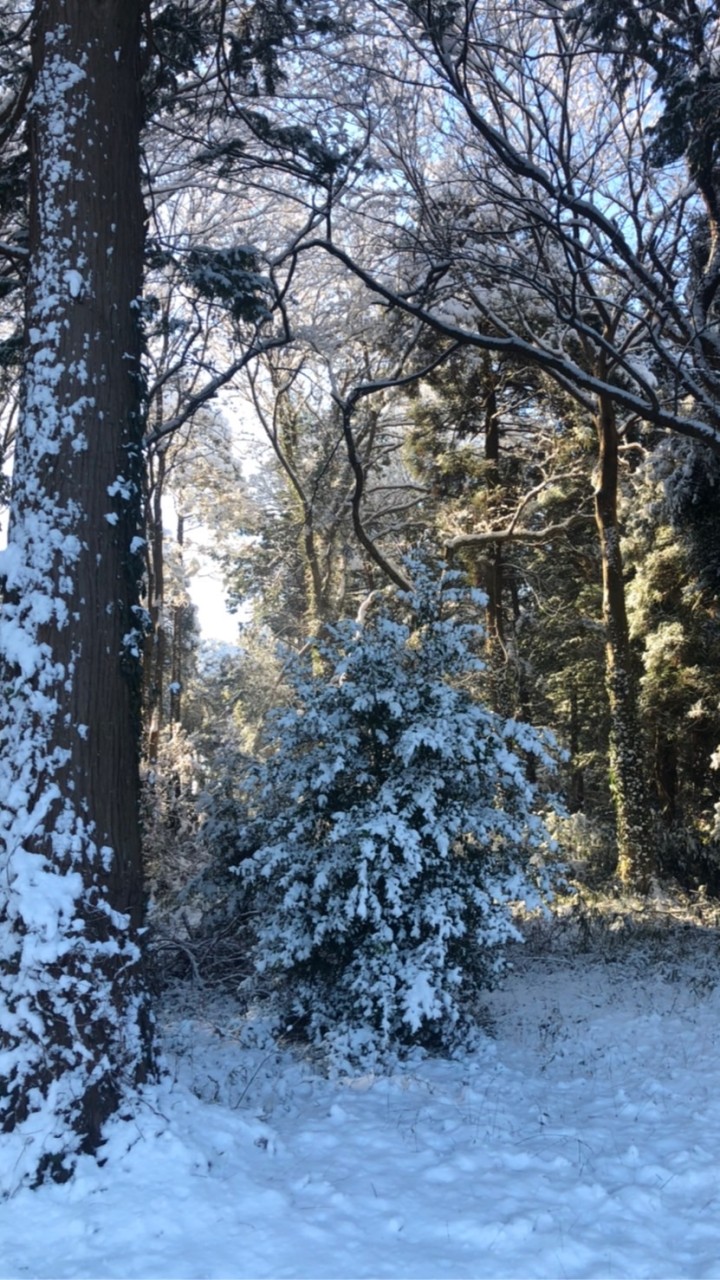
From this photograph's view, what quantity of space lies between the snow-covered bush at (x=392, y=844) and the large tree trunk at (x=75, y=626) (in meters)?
1.67

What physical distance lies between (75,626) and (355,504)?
27.4 ft

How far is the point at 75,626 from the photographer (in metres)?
4.11

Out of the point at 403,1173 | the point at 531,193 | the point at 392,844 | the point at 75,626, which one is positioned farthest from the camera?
the point at 531,193

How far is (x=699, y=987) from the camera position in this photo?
7.24 meters

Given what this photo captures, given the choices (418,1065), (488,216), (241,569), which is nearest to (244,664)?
(241,569)

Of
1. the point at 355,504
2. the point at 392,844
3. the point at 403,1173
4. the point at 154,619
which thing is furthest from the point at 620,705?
the point at 403,1173

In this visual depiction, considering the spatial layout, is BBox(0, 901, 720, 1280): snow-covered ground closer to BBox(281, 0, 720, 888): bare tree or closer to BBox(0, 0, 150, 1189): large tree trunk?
BBox(0, 0, 150, 1189): large tree trunk

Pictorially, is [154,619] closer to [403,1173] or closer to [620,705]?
[620,705]

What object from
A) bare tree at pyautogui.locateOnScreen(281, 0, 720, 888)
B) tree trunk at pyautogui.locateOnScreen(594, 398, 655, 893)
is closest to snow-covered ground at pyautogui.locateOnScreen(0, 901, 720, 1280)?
bare tree at pyautogui.locateOnScreen(281, 0, 720, 888)

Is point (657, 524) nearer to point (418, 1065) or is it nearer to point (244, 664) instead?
point (418, 1065)

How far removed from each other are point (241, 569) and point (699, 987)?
19.0 meters

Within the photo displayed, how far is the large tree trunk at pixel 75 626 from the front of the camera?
366cm

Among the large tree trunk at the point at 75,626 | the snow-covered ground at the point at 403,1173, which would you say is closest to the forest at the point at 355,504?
the large tree trunk at the point at 75,626

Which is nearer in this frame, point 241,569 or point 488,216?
point 488,216
